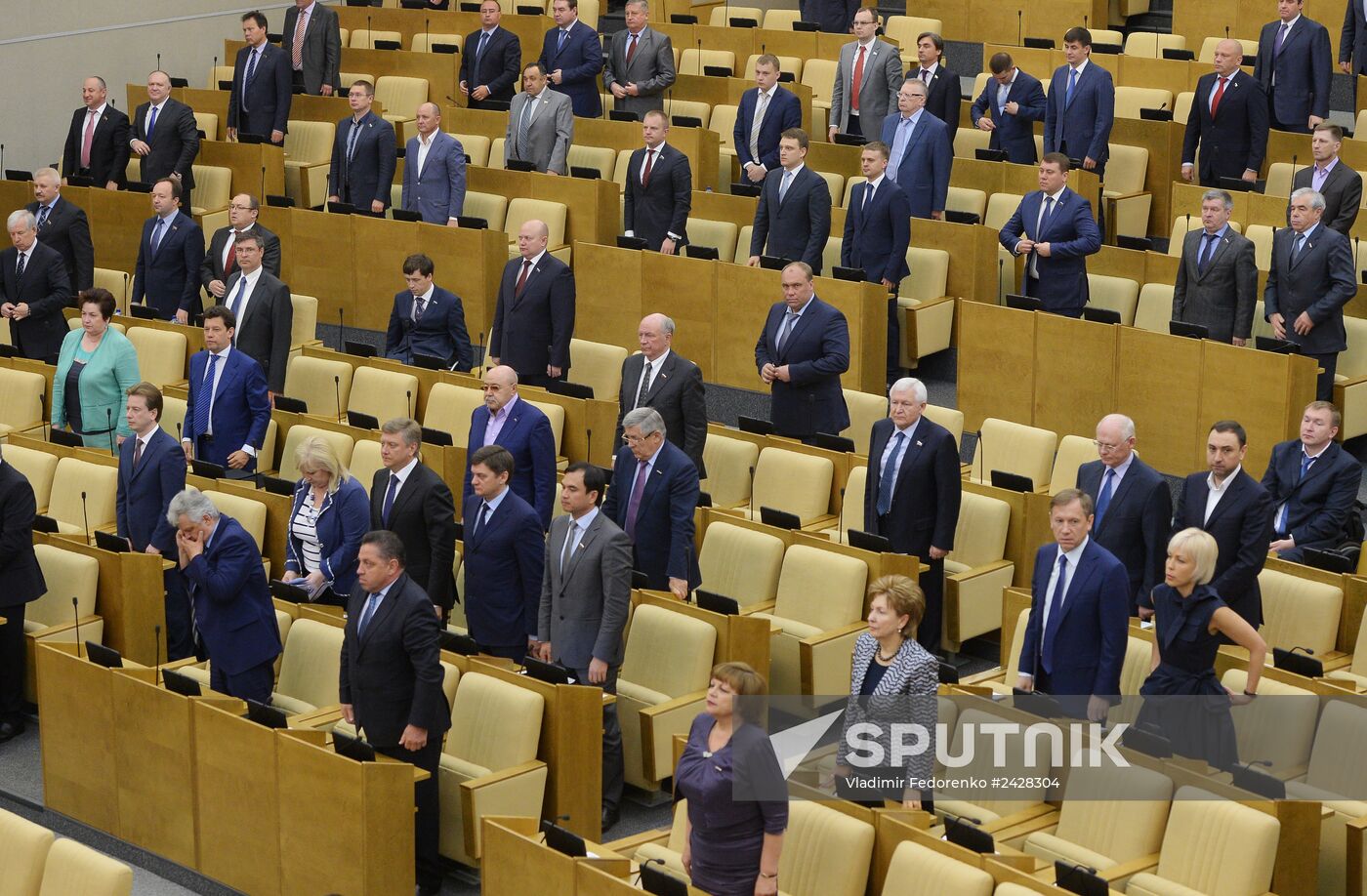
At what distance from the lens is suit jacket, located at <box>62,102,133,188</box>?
32.3 ft

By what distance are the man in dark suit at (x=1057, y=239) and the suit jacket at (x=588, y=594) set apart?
302 centimetres

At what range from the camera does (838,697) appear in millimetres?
6113

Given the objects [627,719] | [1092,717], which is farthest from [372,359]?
[1092,717]

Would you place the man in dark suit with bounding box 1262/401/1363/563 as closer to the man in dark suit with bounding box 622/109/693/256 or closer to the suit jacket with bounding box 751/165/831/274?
the suit jacket with bounding box 751/165/831/274

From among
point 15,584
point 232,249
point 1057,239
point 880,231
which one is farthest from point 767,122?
point 15,584

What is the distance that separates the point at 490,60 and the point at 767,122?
6.78 feet

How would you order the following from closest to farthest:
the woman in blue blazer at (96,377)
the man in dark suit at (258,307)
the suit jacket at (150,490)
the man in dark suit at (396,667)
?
the man in dark suit at (396,667), the suit jacket at (150,490), the woman in blue blazer at (96,377), the man in dark suit at (258,307)

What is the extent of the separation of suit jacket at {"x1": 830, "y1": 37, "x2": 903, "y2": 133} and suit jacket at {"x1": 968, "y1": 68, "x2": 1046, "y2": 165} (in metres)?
0.44

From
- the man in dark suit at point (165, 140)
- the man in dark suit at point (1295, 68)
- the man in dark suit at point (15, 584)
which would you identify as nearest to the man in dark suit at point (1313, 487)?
the man in dark suit at point (1295, 68)

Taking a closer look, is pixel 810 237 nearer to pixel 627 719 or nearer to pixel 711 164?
pixel 711 164

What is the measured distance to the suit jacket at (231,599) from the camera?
222 inches

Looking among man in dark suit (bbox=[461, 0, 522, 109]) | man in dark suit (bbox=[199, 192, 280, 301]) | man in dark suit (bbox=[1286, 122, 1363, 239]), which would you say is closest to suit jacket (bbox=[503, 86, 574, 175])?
man in dark suit (bbox=[461, 0, 522, 109])

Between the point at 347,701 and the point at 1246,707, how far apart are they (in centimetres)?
252

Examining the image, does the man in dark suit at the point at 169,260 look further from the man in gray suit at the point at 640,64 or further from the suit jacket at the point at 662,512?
the suit jacket at the point at 662,512
